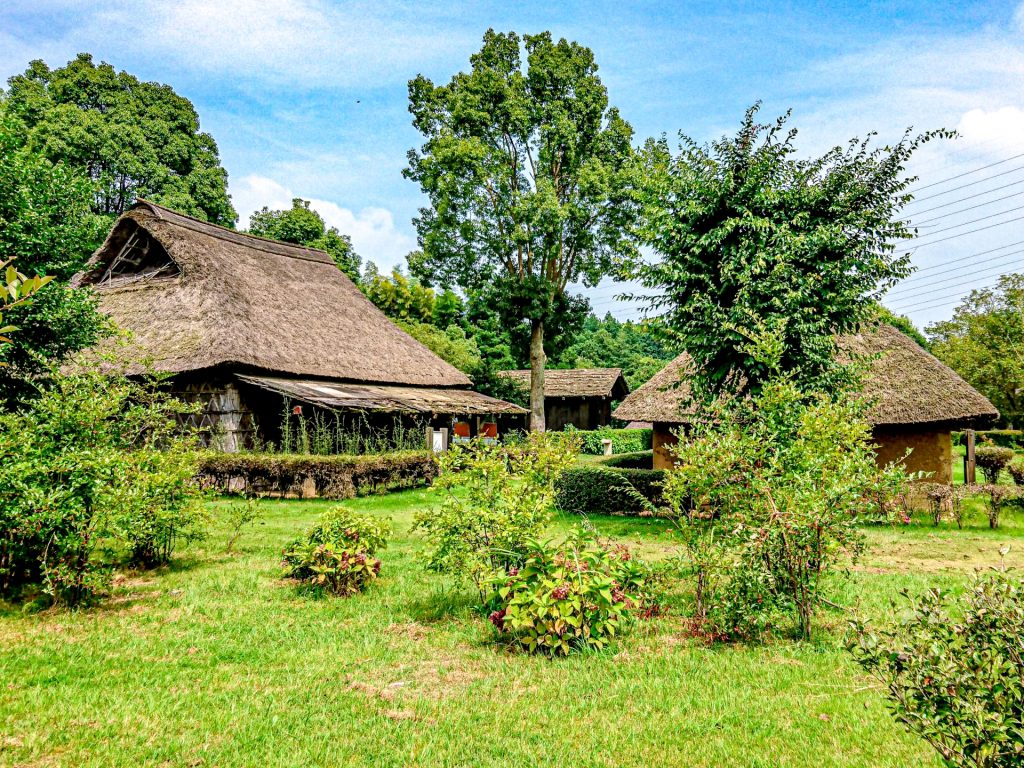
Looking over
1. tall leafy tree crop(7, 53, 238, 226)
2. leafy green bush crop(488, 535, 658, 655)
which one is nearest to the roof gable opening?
tall leafy tree crop(7, 53, 238, 226)

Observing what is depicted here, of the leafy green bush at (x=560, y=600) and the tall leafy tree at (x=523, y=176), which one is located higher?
the tall leafy tree at (x=523, y=176)

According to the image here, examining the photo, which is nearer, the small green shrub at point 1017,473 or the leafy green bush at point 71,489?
the leafy green bush at point 71,489

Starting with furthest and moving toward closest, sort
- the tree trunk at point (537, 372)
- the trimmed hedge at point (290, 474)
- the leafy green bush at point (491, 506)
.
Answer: the tree trunk at point (537, 372) < the trimmed hedge at point (290, 474) < the leafy green bush at point (491, 506)

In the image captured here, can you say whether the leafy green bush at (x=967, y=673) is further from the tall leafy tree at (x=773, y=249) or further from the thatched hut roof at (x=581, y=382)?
the thatched hut roof at (x=581, y=382)

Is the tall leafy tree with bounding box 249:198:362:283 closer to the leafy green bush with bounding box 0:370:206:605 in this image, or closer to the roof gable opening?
the roof gable opening

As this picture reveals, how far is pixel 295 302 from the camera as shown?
22.5 meters

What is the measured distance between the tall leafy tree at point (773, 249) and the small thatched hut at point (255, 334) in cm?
936

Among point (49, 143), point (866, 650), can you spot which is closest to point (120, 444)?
point (866, 650)

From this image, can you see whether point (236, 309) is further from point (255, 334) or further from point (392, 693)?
point (392, 693)

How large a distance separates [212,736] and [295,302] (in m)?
20.4

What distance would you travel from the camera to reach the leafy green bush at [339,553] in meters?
6.64

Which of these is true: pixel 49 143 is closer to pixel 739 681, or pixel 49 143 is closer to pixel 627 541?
pixel 627 541

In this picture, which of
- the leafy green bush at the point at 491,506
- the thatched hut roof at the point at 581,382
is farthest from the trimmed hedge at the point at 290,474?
the thatched hut roof at the point at 581,382

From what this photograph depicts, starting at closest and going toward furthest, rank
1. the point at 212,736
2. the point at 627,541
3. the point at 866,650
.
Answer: the point at 866,650 → the point at 212,736 → the point at 627,541
